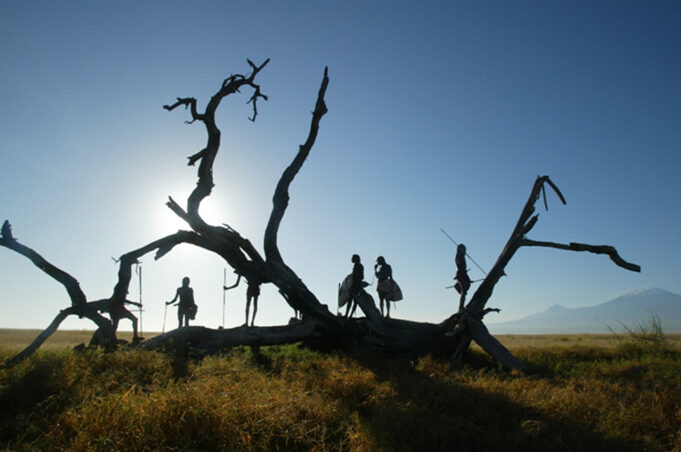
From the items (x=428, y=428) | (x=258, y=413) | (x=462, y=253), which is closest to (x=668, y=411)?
(x=428, y=428)

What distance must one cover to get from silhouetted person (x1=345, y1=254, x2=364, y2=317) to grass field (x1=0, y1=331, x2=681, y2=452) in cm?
402

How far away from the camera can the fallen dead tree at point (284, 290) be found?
9.54 m

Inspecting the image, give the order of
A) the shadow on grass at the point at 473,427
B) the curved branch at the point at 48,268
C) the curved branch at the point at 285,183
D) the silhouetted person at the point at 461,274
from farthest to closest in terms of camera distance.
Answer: the silhouetted person at the point at 461,274
the curved branch at the point at 285,183
the curved branch at the point at 48,268
the shadow on grass at the point at 473,427

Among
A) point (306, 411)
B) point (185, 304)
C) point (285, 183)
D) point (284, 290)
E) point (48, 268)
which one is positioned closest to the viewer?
point (306, 411)

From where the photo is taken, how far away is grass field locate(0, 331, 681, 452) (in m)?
3.72

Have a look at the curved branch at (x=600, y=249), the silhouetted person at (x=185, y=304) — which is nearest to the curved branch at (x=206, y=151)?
the silhouetted person at (x=185, y=304)

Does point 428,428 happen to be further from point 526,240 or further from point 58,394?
point 526,240

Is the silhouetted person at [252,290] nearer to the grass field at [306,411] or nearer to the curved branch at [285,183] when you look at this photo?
the curved branch at [285,183]

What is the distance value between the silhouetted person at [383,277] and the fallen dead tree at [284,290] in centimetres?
188

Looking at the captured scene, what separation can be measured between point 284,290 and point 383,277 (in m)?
4.05

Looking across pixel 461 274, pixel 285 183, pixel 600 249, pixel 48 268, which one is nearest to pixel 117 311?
pixel 48 268

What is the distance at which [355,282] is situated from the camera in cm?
1141

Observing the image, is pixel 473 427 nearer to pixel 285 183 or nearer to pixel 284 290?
pixel 284 290

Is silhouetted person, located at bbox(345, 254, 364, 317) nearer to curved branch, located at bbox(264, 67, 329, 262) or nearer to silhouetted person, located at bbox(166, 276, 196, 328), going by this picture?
curved branch, located at bbox(264, 67, 329, 262)
